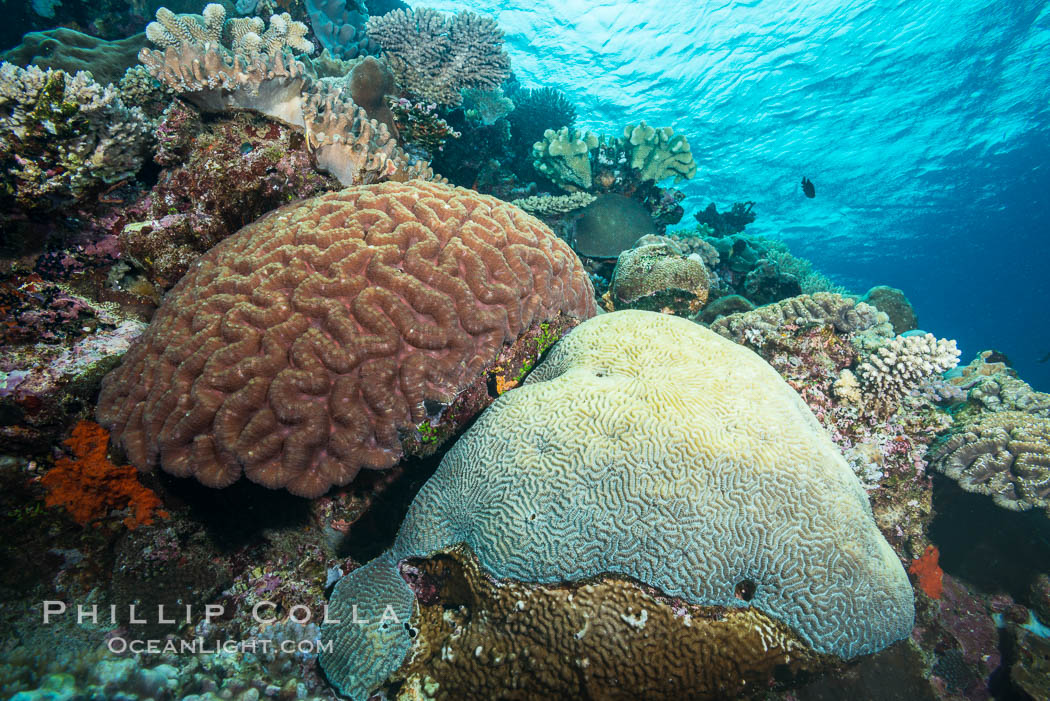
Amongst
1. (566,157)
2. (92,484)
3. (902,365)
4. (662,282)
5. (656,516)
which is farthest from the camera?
(566,157)

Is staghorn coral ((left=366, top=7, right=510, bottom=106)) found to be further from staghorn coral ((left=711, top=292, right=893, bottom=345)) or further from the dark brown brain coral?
staghorn coral ((left=711, top=292, right=893, bottom=345))

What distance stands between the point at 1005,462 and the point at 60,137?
367 inches

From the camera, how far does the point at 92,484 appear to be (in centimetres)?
269

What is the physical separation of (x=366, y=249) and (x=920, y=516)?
670cm

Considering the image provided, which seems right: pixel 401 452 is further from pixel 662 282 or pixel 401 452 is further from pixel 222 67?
pixel 662 282

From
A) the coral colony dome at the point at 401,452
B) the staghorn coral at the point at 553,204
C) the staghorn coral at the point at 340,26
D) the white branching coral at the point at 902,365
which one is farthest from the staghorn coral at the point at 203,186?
the staghorn coral at the point at 340,26

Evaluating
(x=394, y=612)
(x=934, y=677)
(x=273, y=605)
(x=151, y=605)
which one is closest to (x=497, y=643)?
(x=394, y=612)

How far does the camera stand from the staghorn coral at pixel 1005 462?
4249mm

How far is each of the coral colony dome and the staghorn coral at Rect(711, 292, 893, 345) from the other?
0.04 meters

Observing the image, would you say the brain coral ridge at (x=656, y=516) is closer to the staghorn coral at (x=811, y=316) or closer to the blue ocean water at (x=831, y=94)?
the staghorn coral at (x=811, y=316)

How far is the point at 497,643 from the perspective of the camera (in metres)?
2.54

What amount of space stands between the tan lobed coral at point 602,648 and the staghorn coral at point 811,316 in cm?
357

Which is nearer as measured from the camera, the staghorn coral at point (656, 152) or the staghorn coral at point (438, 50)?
the staghorn coral at point (438, 50)

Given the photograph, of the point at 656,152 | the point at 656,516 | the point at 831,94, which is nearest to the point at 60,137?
the point at 656,516
